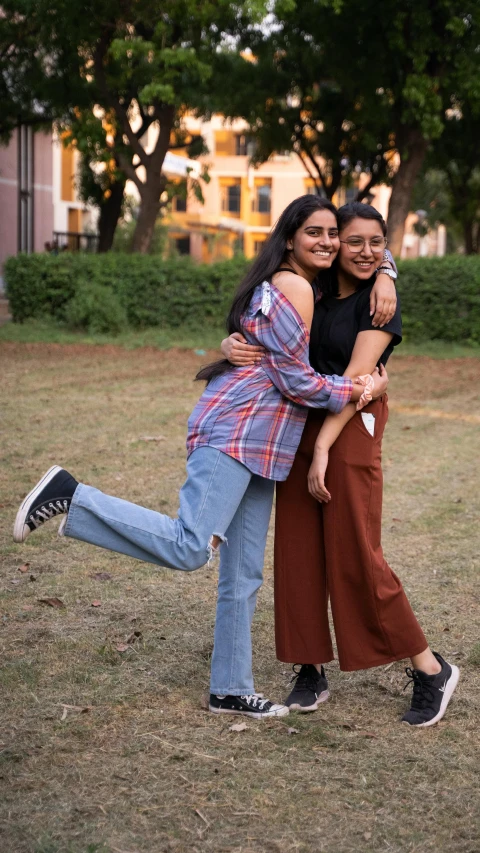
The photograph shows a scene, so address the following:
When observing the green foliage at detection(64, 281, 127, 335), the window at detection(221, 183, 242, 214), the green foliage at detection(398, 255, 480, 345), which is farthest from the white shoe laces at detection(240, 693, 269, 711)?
the window at detection(221, 183, 242, 214)

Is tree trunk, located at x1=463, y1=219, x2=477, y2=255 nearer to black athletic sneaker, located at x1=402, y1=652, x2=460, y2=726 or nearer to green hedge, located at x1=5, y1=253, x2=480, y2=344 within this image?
green hedge, located at x1=5, y1=253, x2=480, y2=344

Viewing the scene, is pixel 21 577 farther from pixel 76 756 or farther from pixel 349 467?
pixel 349 467

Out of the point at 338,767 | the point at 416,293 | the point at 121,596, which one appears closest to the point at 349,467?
the point at 338,767

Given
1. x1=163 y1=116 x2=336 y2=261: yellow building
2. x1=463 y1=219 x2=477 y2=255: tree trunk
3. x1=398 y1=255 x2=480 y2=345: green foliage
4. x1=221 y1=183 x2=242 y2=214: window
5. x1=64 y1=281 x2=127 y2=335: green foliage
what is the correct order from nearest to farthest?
1. x1=398 y1=255 x2=480 y2=345: green foliage
2. x1=64 y1=281 x2=127 y2=335: green foliage
3. x1=463 y1=219 x2=477 y2=255: tree trunk
4. x1=163 y1=116 x2=336 y2=261: yellow building
5. x1=221 y1=183 x2=242 y2=214: window

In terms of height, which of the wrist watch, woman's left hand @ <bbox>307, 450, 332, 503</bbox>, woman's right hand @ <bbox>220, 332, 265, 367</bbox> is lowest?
woman's left hand @ <bbox>307, 450, 332, 503</bbox>

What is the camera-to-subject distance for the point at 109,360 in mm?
15680

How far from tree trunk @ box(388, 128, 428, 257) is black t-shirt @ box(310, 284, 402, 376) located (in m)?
17.6

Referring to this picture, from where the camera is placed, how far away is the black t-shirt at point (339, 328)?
332cm

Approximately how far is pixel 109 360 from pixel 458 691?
12.4 metres

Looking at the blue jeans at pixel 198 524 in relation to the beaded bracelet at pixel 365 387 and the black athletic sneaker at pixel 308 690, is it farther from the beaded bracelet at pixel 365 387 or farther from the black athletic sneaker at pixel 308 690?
the beaded bracelet at pixel 365 387

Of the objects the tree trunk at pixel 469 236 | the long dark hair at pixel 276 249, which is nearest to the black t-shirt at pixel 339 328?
the long dark hair at pixel 276 249

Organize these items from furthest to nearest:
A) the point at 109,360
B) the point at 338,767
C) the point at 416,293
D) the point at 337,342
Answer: the point at 416,293 → the point at 109,360 → the point at 337,342 → the point at 338,767

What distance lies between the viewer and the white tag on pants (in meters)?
3.38

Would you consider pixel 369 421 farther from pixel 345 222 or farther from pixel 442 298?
pixel 442 298
